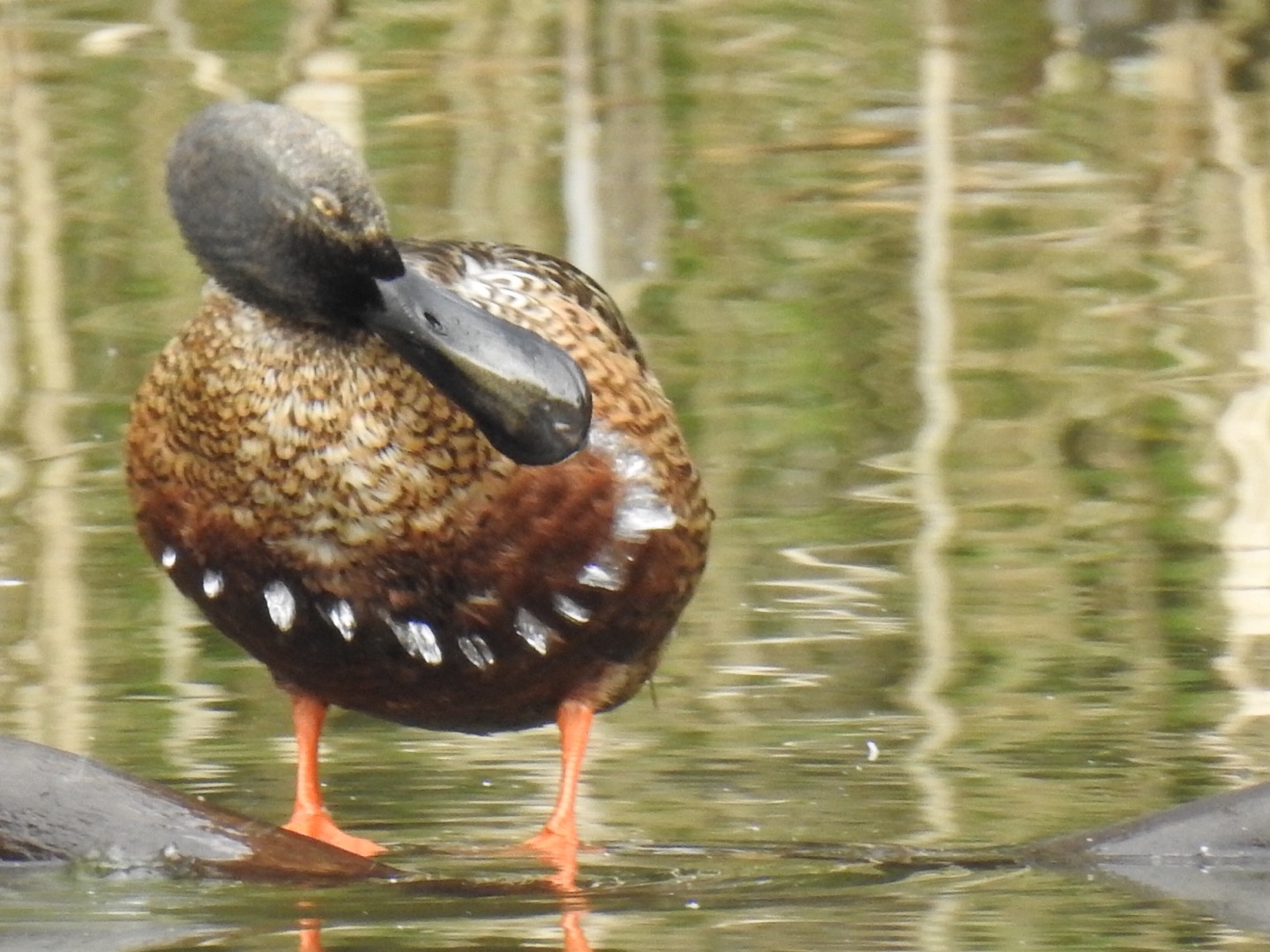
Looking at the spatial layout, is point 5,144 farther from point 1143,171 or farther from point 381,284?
point 381,284

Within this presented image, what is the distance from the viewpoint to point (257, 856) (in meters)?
4.78

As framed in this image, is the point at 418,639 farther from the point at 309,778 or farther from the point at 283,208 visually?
the point at 283,208

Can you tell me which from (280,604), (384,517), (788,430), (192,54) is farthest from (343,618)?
(192,54)

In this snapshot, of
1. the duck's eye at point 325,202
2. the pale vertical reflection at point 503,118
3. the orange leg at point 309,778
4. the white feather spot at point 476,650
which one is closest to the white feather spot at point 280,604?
the white feather spot at point 476,650

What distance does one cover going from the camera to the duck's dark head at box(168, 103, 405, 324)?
15.5 feet

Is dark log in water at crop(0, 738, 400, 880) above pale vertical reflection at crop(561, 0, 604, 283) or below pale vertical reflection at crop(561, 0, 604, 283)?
above

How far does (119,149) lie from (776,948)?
10.3m

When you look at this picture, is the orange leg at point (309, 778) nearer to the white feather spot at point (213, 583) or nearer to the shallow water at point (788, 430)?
the shallow water at point (788, 430)

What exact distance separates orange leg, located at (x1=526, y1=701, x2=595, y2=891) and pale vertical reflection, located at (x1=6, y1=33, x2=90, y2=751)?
3.69ft

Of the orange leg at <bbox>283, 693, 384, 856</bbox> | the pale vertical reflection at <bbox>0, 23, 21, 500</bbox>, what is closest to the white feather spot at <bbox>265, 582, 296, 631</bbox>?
the orange leg at <bbox>283, 693, 384, 856</bbox>

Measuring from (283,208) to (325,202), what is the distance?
3.0 inches

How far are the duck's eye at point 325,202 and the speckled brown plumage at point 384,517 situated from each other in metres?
0.32

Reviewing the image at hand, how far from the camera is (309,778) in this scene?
5.46 m

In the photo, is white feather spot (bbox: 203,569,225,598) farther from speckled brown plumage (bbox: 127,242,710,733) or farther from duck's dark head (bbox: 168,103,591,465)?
duck's dark head (bbox: 168,103,591,465)
